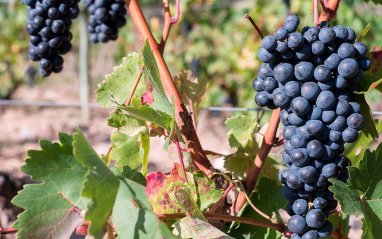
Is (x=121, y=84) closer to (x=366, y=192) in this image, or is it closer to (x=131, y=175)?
(x=131, y=175)

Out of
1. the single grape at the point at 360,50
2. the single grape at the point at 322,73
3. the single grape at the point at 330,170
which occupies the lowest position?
the single grape at the point at 330,170

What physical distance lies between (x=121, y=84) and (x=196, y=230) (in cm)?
42

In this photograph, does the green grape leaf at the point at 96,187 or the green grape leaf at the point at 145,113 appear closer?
the green grape leaf at the point at 96,187

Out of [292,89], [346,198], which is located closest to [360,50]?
[292,89]

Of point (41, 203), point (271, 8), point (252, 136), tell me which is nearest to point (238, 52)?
point (271, 8)

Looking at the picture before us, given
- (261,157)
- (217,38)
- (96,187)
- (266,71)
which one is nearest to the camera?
(96,187)

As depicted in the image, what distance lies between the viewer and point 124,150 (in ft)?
2.87

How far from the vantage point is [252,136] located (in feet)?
3.04

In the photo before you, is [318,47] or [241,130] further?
[241,130]

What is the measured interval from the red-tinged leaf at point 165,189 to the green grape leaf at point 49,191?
128 mm

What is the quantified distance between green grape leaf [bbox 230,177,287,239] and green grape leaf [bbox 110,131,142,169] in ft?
0.79

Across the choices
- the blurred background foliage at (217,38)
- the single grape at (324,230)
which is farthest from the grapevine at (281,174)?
the blurred background foliage at (217,38)

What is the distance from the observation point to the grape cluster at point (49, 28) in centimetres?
105

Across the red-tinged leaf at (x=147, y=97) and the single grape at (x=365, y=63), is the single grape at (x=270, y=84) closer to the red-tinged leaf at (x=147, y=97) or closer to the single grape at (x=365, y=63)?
the single grape at (x=365, y=63)
